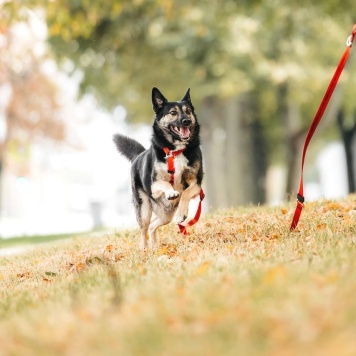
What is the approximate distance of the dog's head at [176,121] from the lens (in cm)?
734

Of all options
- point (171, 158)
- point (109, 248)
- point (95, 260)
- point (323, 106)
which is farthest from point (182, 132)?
point (109, 248)

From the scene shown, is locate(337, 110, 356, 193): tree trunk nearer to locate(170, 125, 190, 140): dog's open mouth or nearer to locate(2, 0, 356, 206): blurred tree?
locate(2, 0, 356, 206): blurred tree

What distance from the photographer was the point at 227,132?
2412 cm

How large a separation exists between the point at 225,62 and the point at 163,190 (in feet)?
47.6

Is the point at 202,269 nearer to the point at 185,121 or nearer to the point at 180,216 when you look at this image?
the point at 180,216

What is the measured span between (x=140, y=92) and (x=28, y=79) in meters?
8.38

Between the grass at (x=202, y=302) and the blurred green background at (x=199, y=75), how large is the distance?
8703 millimetres

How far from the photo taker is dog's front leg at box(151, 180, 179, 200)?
705cm

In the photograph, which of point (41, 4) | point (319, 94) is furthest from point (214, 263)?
point (319, 94)

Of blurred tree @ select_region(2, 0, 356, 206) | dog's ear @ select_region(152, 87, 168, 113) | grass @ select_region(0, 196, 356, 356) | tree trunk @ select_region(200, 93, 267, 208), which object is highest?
blurred tree @ select_region(2, 0, 356, 206)

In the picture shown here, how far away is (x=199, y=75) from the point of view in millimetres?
21484

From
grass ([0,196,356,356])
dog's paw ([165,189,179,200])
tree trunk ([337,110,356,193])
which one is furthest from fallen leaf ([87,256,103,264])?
tree trunk ([337,110,356,193])

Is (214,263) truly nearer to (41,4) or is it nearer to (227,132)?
(41,4)

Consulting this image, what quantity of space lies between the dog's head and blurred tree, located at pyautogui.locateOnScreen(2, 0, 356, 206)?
9.64 meters
